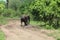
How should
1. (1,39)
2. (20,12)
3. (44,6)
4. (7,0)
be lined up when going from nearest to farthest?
(1,39) → (44,6) → (20,12) → (7,0)

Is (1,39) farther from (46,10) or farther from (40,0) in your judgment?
(40,0)

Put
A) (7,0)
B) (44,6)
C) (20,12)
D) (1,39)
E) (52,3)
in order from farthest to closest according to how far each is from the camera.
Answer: (7,0)
(20,12)
(44,6)
(52,3)
(1,39)

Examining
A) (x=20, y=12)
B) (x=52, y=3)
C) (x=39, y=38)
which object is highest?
(x=52, y=3)

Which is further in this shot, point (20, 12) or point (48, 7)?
point (20, 12)

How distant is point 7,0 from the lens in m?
56.3

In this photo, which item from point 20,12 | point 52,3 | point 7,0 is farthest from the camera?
point 7,0

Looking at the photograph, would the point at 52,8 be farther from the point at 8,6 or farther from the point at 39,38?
the point at 8,6

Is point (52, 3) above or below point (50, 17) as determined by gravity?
above

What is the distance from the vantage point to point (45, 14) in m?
23.8

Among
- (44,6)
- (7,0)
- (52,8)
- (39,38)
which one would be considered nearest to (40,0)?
(44,6)

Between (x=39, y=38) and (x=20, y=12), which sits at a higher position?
(x=39, y=38)

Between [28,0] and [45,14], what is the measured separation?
28.1 m

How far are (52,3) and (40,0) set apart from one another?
3.20 metres

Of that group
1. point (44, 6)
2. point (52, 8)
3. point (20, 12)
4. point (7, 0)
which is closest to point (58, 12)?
point (52, 8)
